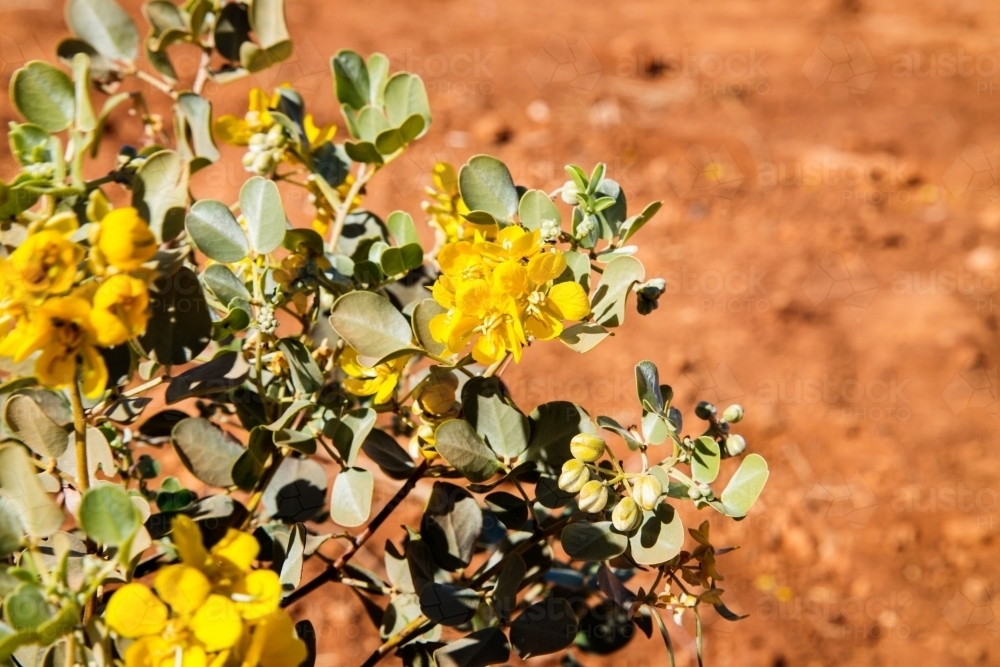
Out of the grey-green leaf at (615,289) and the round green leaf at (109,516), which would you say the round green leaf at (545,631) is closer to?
the grey-green leaf at (615,289)

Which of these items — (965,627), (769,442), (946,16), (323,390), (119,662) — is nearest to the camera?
(119,662)

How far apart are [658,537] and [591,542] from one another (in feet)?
0.27

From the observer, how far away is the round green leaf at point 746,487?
39.9 inches

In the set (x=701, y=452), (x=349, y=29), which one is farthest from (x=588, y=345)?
(x=349, y=29)

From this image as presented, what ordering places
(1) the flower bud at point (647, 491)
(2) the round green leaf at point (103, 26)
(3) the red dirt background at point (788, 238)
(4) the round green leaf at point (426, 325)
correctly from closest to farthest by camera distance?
(1) the flower bud at point (647, 491) → (4) the round green leaf at point (426, 325) → (2) the round green leaf at point (103, 26) → (3) the red dirt background at point (788, 238)

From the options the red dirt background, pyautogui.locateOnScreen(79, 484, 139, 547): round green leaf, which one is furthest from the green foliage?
the red dirt background

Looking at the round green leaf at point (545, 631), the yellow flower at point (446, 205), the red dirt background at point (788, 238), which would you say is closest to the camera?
the round green leaf at point (545, 631)

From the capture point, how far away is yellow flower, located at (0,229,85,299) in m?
0.76

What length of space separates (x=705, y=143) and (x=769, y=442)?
1.70 metres

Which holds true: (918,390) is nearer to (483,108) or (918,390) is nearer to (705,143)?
(705,143)

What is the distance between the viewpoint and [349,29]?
4371 millimetres

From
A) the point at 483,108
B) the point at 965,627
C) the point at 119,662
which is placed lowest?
the point at 965,627

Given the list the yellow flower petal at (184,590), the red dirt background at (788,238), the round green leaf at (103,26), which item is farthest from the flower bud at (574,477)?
the red dirt background at (788,238)

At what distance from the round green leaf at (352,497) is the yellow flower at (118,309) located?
0.47 m
